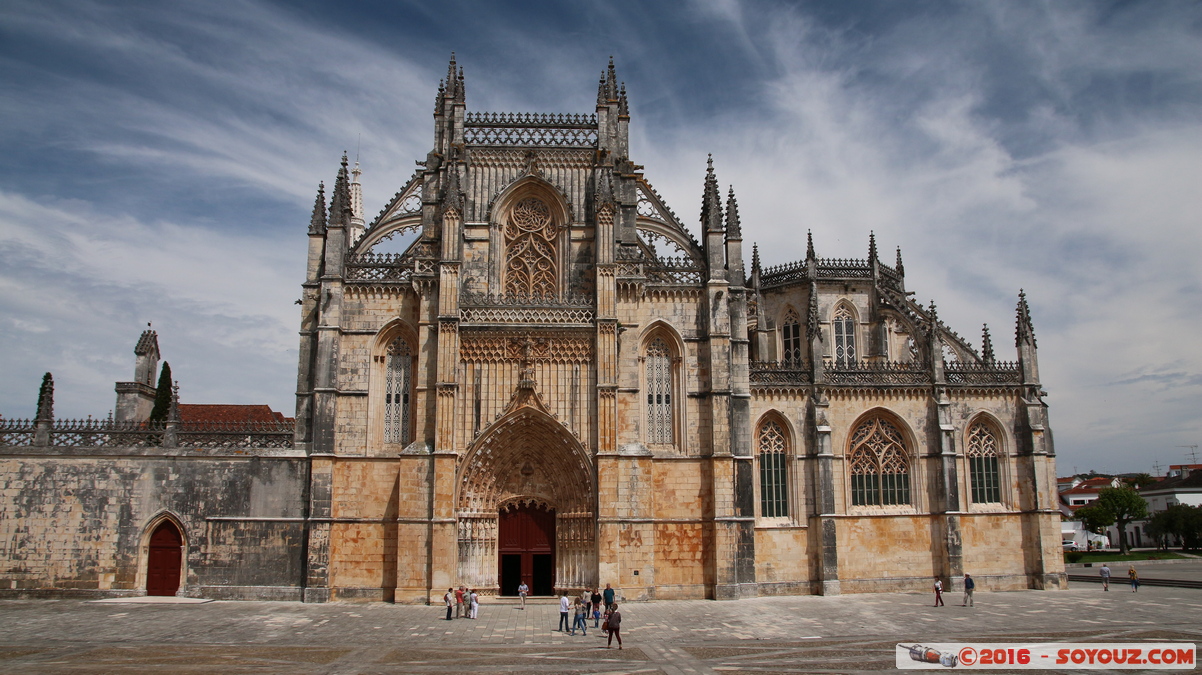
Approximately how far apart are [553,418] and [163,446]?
13824 millimetres

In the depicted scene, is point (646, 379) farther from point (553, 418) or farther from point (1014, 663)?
point (1014, 663)

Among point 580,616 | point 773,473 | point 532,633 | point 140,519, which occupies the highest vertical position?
point 773,473

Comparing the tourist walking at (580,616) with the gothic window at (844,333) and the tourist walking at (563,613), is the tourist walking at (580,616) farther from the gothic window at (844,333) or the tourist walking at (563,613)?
the gothic window at (844,333)

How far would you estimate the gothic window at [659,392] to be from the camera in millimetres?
30344

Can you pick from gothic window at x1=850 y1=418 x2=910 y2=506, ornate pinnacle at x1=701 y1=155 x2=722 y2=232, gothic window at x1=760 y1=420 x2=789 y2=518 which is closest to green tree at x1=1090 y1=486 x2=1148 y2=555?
gothic window at x1=850 y1=418 x2=910 y2=506

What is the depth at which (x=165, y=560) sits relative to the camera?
93.2 ft

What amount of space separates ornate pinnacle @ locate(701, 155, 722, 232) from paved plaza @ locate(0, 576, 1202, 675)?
1390 centimetres

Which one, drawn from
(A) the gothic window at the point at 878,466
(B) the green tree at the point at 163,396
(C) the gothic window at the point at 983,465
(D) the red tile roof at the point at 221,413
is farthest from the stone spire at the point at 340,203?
(C) the gothic window at the point at 983,465

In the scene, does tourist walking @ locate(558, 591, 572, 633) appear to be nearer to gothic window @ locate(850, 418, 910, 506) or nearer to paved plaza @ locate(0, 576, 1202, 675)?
paved plaza @ locate(0, 576, 1202, 675)

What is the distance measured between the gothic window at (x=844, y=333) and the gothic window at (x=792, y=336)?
1717mm

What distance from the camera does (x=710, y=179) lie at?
3238 centimetres

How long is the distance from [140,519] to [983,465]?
105 feet

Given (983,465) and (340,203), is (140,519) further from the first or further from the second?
(983,465)

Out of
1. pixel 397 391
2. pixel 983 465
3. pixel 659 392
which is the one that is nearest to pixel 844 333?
pixel 983 465
